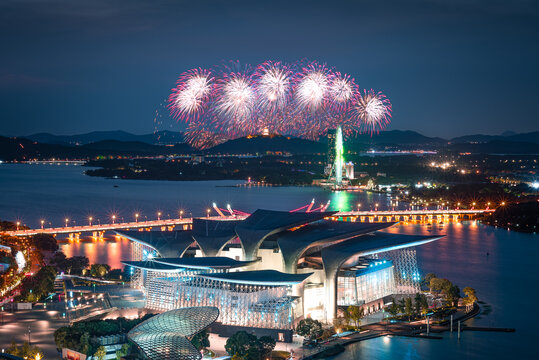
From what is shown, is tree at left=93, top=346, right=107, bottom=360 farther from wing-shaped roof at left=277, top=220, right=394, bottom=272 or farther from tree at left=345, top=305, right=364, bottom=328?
wing-shaped roof at left=277, top=220, right=394, bottom=272

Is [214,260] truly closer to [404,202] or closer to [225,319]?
[225,319]

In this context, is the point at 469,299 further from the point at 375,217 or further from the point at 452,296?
the point at 375,217

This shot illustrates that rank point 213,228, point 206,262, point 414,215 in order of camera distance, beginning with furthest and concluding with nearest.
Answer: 1. point 414,215
2. point 213,228
3. point 206,262

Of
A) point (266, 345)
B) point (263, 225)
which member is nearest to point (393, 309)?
point (263, 225)

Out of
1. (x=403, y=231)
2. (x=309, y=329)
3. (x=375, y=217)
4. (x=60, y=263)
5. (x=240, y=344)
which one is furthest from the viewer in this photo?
(x=375, y=217)

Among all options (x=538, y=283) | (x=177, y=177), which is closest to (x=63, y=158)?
(x=177, y=177)

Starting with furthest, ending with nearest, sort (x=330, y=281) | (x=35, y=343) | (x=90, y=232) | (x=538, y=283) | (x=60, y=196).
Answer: (x=60, y=196) → (x=90, y=232) → (x=538, y=283) → (x=330, y=281) → (x=35, y=343)

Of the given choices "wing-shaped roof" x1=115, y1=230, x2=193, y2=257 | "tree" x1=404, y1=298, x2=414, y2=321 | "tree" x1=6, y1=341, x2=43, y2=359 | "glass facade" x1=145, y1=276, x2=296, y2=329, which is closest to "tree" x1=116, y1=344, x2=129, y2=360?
"tree" x1=6, y1=341, x2=43, y2=359

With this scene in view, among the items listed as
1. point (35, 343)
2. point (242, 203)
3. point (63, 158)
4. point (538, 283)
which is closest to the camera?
point (35, 343)
